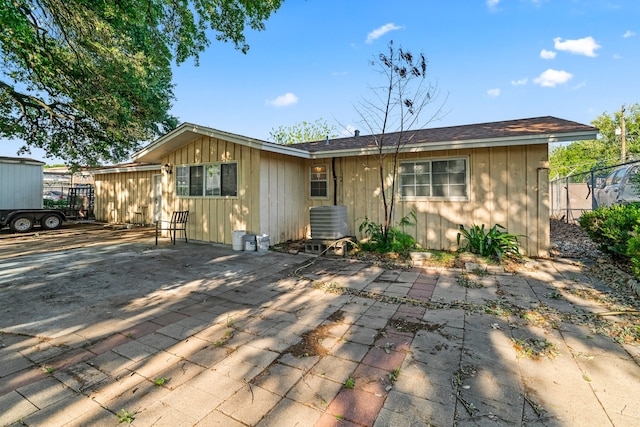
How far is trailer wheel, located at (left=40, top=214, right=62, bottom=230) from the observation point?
10.1 meters

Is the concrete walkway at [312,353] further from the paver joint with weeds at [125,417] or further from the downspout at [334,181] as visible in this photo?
the downspout at [334,181]

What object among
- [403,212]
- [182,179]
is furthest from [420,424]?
[182,179]

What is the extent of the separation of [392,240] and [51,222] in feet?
38.7

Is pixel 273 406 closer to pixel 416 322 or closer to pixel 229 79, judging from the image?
pixel 416 322

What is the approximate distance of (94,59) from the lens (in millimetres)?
6738

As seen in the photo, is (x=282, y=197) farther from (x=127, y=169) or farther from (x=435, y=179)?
(x=127, y=169)

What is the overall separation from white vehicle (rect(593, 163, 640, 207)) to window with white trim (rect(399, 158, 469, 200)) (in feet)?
13.4

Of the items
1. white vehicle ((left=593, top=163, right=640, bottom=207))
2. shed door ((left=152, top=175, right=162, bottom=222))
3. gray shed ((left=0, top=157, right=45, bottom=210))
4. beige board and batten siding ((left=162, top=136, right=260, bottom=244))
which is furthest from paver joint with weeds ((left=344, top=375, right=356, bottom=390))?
gray shed ((left=0, top=157, right=45, bottom=210))

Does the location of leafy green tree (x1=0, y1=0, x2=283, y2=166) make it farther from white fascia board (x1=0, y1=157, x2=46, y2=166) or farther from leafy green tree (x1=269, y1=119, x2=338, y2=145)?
leafy green tree (x1=269, y1=119, x2=338, y2=145)

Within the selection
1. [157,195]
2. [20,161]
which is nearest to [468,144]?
[157,195]

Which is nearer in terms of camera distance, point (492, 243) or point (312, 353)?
point (312, 353)

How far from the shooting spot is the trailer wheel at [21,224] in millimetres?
9500

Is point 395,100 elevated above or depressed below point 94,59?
below

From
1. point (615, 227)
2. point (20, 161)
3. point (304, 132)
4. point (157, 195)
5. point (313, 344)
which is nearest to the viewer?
point (313, 344)
